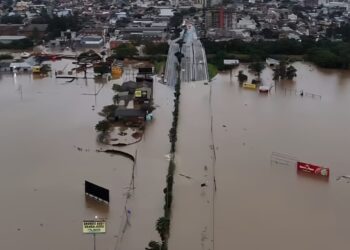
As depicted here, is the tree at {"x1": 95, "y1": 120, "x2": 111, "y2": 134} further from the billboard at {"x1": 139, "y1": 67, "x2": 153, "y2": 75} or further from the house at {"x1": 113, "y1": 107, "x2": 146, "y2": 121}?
the billboard at {"x1": 139, "y1": 67, "x2": 153, "y2": 75}

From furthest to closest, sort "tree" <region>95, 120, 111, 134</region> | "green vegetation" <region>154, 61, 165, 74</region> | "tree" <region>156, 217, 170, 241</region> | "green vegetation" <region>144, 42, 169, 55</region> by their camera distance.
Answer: "green vegetation" <region>144, 42, 169, 55</region>
"green vegetation" <region>154, 61, 165, 74</region>
"tree" <region>95, 120, 111, 134</region>
"tree" <region>156, 217, 170, 241</region>

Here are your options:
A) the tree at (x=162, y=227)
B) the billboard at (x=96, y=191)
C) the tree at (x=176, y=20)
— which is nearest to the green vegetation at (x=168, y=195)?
the tree at (x=162, y=227)

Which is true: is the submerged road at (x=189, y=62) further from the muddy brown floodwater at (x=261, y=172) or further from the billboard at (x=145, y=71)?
the muddy brown floodwater at (x=261, y=172)

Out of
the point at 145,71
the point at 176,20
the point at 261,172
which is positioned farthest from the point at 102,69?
the point at 176,20

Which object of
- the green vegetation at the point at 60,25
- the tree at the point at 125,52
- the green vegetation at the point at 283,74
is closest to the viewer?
the green vegetation at the point at 283,74

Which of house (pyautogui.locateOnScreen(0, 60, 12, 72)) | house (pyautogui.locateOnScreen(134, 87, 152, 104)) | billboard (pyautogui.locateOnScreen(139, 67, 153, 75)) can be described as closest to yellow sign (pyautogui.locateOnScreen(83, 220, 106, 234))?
house (pyautogui.locateOnScreen(134, 87, 152, 104))

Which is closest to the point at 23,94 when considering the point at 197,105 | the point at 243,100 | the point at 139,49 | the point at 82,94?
the point at 82,94

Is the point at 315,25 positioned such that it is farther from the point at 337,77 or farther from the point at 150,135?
the point at 150,135
